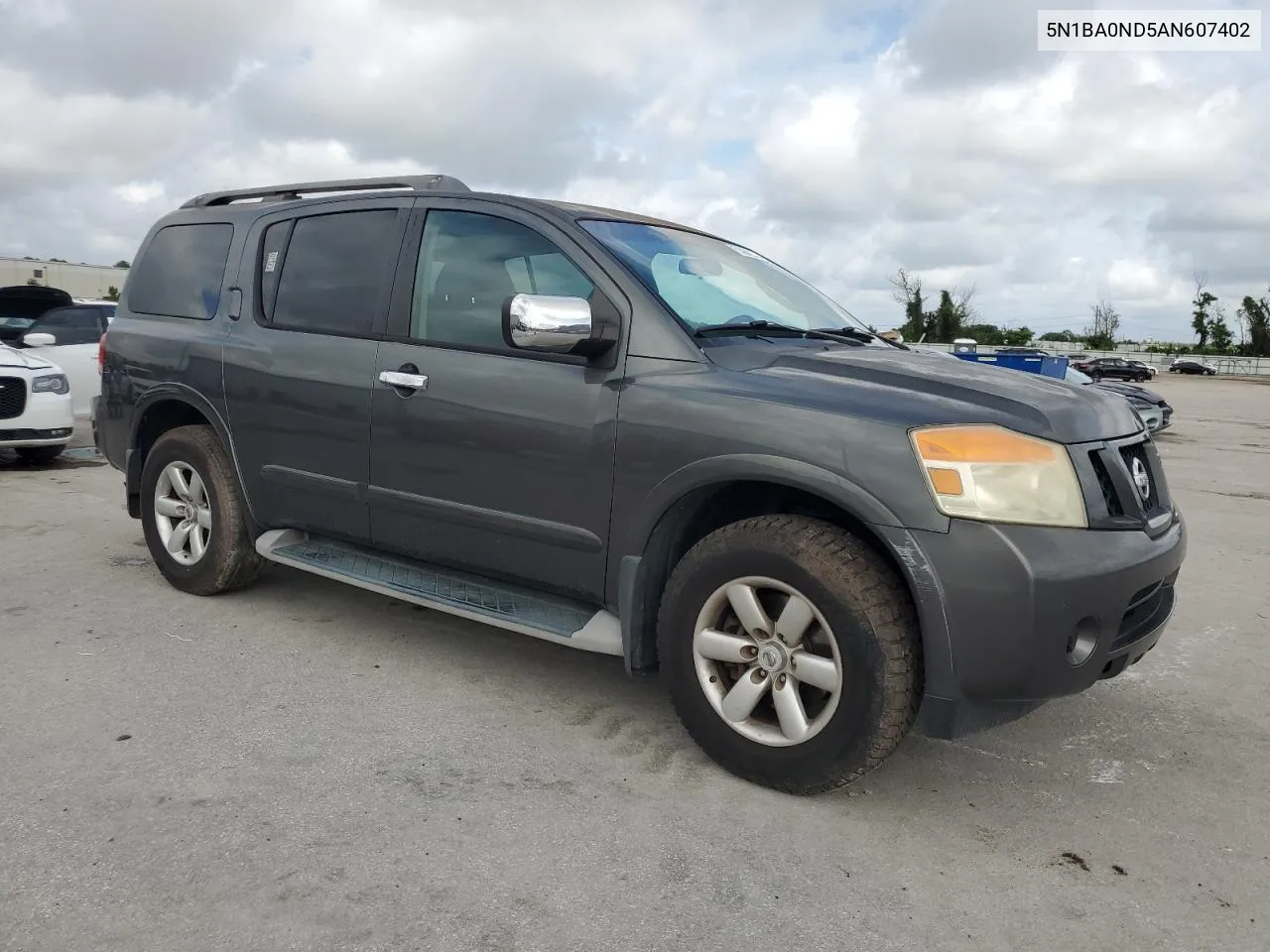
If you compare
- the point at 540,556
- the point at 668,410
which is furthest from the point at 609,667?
the point at 668,410

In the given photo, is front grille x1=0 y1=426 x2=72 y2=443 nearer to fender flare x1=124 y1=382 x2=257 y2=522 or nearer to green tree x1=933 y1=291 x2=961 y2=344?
fender flare x1=124 y1=382 x2=257 y2=522

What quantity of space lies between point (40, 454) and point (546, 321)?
838 centimetres

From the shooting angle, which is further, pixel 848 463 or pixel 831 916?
pixel 848 463

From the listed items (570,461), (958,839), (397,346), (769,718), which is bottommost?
(958,839)

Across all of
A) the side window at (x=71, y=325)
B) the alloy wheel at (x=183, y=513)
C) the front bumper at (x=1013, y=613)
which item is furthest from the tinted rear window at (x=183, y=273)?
the side window at (x=71, y=325)

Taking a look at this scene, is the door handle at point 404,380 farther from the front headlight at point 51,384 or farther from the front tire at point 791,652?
the front headlight at point 51,384

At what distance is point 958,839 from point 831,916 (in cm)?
57

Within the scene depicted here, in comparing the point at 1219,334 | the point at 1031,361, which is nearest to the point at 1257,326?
the point at 1219,334

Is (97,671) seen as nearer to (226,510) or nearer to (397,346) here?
(226,510)

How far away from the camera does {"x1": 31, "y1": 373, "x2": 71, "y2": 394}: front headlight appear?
29.0 ft

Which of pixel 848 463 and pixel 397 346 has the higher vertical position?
pixel 397 346

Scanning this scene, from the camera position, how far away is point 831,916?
2361 mm

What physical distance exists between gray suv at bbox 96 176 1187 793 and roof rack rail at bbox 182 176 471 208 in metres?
0.02

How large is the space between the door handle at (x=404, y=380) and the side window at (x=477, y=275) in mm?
149
